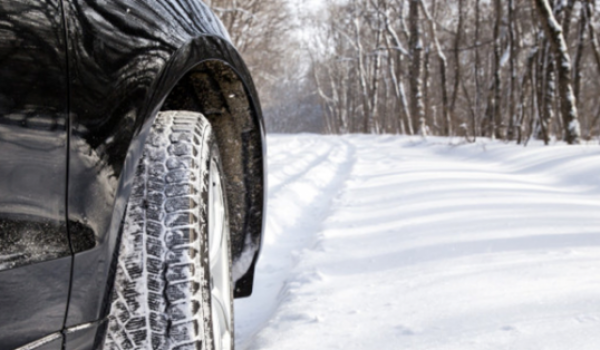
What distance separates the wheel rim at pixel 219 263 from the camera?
1211 mm

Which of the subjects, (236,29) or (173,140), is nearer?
(173,140)

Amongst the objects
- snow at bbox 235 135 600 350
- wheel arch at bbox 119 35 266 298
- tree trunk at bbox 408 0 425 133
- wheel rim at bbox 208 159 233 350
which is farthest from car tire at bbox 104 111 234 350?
tree trunk at bbox 408 0 425 133

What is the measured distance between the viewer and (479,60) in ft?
77.2

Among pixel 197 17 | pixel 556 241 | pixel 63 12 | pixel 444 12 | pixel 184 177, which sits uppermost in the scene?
pixel 444 12

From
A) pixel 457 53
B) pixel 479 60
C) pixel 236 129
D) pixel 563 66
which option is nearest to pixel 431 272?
pixel 236 129

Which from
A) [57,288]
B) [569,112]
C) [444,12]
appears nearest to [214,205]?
[57,288]

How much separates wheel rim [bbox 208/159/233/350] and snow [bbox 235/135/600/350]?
26 centimetres

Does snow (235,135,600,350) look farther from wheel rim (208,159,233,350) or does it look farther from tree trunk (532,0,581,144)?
tree trunk (532,0,581,144)

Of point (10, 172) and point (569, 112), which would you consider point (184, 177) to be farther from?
point (569, 112)

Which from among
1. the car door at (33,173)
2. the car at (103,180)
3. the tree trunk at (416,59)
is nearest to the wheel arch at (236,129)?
the car at (103,180)

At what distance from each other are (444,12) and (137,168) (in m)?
29.5

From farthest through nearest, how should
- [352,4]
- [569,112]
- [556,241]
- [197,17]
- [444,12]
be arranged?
[352,4] < [444,12] < [569,112] < [556,241] < [197,17]

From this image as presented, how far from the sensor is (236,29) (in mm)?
18500

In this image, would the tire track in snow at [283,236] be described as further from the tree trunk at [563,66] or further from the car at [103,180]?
the tree trunk at [563,66]
